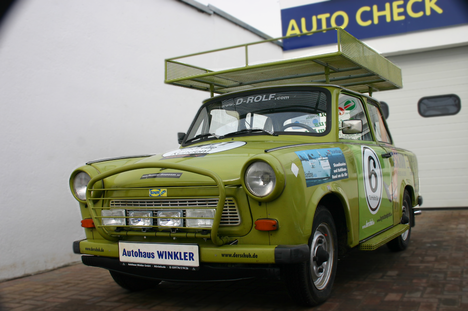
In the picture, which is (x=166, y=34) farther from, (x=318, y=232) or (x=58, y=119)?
(x=318, y=232)

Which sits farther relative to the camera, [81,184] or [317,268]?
[81,184]

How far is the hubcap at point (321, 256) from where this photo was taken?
3365 millimetres

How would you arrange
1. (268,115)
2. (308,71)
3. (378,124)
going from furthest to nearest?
(378,124) < (308,71) < (268,115)

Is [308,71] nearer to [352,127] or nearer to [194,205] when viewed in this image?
[352,127]

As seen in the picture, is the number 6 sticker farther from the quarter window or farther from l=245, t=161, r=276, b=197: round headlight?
the quarter window

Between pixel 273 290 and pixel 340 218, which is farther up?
pixel 340 218

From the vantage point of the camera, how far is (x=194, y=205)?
3.21 metres

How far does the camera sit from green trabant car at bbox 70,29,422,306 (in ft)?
9.85

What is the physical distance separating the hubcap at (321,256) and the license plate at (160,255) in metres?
0.87

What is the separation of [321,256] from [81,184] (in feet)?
6.88

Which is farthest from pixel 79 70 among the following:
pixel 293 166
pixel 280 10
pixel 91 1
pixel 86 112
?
pixel 280 10

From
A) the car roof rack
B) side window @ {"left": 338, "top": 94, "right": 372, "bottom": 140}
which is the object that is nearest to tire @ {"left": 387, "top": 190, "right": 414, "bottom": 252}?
side window @ {"left": 338, "top": 94, "right": 372, "bottom": 140}

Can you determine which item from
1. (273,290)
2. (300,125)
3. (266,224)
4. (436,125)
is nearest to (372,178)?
(300,125)

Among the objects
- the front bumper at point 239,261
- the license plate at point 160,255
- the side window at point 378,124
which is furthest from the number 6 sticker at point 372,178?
the license plate at point 160,255
